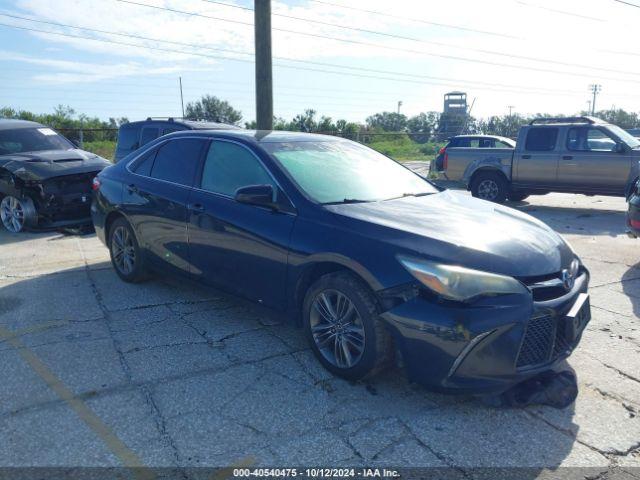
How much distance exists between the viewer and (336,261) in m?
3.38

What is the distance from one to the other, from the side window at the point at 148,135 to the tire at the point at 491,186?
724 cm

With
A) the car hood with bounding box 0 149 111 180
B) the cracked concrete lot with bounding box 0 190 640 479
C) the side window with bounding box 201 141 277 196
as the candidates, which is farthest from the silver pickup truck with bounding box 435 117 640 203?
the side window with bounding box 201 141 277 196

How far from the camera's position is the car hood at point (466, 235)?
10.1 ft

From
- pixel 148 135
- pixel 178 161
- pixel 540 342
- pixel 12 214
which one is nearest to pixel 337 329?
pixel 540 342

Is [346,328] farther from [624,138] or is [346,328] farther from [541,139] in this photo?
[624,138]

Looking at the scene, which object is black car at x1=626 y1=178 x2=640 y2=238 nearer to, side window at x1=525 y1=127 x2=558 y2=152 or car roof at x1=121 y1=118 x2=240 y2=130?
side window at x1=525 y1=127 x2=558 y2=152

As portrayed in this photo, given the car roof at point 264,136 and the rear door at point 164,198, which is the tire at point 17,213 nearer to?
the rear door at point 164,198

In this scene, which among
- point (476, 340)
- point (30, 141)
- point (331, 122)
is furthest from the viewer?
point (331, 122)

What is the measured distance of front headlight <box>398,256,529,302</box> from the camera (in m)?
2.93

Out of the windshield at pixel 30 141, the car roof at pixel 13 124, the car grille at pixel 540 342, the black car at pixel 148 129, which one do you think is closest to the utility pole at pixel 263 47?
the black car at pixel 148 129

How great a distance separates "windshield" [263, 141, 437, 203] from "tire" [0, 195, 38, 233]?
5517 mm

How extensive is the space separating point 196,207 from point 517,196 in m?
10.0

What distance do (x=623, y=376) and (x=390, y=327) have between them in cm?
181

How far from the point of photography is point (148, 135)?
9836 millimetres
